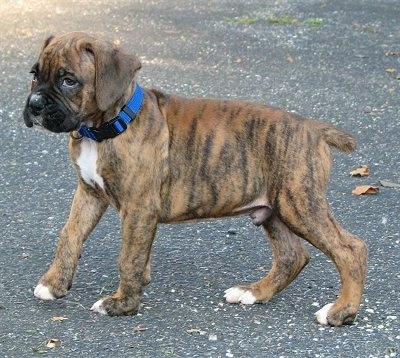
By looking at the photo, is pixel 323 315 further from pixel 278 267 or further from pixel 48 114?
pixel 48 114

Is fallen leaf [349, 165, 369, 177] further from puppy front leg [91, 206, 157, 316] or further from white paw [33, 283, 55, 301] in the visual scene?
white paw [33, 283, 55, 301]

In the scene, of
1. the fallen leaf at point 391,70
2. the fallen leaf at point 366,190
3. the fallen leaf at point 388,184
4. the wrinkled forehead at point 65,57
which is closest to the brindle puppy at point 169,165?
the wrinkled forehead at point 65,57

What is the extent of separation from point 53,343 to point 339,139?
2.01 meters

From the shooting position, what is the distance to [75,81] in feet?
17.6

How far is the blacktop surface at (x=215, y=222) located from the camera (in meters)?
5.48

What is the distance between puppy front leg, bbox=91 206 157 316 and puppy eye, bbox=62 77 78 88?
30.7 inches

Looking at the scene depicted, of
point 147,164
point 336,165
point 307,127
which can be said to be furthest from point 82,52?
point 336,165

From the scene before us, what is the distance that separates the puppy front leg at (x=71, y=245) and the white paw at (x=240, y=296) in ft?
3.04

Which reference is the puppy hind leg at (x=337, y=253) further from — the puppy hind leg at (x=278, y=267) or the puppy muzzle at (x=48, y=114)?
the puppy muzzle at (x=48, y=114)

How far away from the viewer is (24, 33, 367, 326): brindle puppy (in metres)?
5.44

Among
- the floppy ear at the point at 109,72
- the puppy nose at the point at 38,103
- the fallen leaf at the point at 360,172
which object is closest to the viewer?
the puppy nose at the point at 38,103

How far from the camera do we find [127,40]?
42.6 ft

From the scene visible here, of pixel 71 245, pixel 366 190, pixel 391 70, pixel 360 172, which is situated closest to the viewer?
pixel 71 245

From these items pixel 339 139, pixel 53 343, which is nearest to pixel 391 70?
pixel 339 139
